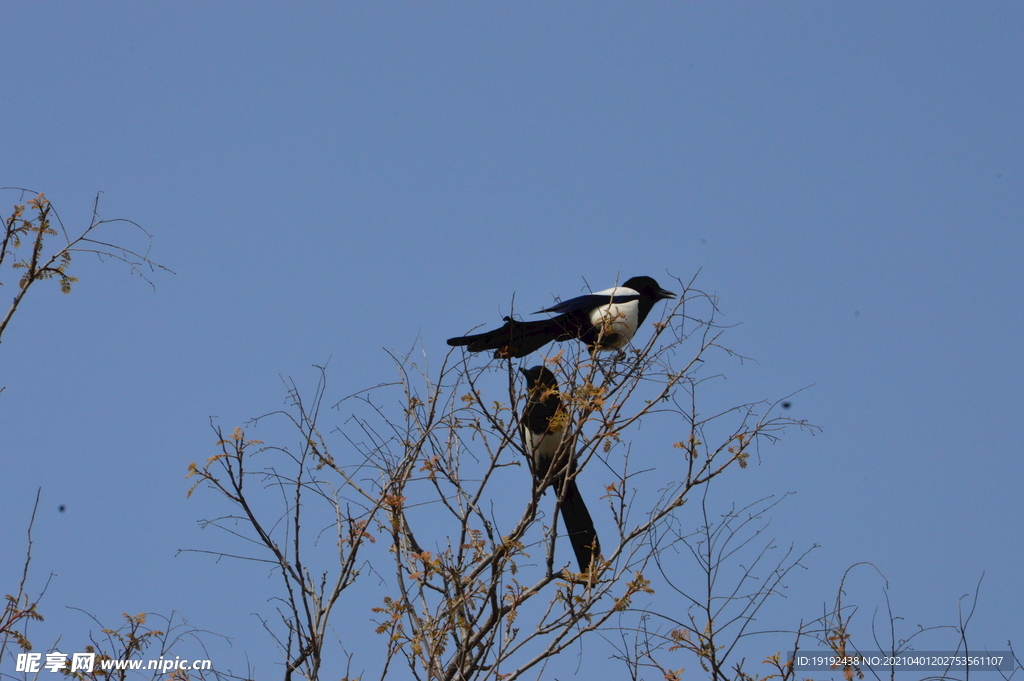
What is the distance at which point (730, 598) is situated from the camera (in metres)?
3.55

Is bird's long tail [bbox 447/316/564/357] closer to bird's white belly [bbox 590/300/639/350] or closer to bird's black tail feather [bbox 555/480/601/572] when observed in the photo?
bird's white belly [bbox 590/300/639/350]

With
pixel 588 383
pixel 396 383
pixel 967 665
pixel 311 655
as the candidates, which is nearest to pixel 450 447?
pixel 396 383

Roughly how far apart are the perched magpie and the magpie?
17 centimetres

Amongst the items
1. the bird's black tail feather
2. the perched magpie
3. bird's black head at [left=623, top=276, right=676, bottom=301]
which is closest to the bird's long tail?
the perched magpie

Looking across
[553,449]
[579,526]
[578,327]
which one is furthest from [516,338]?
[579,526]

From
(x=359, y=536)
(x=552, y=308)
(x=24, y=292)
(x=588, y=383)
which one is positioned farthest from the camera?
(x=552, y=308)

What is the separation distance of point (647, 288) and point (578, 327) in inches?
62.8

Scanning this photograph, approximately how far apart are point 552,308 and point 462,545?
5.32 ft

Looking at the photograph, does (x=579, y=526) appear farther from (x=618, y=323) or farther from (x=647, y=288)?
(x=647, y=288)

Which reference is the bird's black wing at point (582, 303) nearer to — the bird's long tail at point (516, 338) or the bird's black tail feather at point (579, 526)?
the bird's long tail at point (516, 338)

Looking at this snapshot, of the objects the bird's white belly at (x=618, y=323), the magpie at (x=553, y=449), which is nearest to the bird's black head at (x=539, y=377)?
the magpie at (x=553, y=449)

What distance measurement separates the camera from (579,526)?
423cm

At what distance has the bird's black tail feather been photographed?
414cm

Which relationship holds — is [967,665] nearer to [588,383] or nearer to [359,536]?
[588,383]
